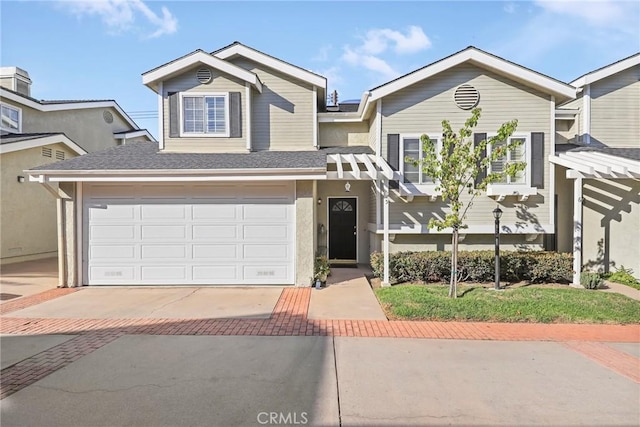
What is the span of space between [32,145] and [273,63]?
9536 millimetres

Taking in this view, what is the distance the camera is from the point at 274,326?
Result: 5.58m

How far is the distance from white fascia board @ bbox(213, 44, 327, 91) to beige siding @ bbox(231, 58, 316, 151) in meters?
0.22

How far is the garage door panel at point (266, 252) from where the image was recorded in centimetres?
838

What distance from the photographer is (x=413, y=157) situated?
9422 millimetres

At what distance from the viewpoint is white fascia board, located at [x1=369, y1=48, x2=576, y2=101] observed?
9.05 m

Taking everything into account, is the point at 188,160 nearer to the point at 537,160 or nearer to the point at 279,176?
the point at 279,176

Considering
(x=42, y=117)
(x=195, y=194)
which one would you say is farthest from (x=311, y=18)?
(x=42, y=117)

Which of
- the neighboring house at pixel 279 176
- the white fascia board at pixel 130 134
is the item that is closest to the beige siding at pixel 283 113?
the neighboring house at pixel 279 176

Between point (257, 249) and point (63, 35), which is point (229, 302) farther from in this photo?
point (63, 35)

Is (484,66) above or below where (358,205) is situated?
above

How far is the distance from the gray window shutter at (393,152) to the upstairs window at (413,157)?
0.14 meters

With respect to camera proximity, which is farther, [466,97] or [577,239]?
[466,97]

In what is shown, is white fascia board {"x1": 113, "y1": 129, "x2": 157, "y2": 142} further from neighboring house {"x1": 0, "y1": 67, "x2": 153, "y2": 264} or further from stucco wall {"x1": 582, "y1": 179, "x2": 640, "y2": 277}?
stucco wall {"x1": 582, "y1": 179, "x2": 640, "y2": 277}

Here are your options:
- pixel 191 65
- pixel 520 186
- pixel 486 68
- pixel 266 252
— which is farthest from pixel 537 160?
pixel 191 65
